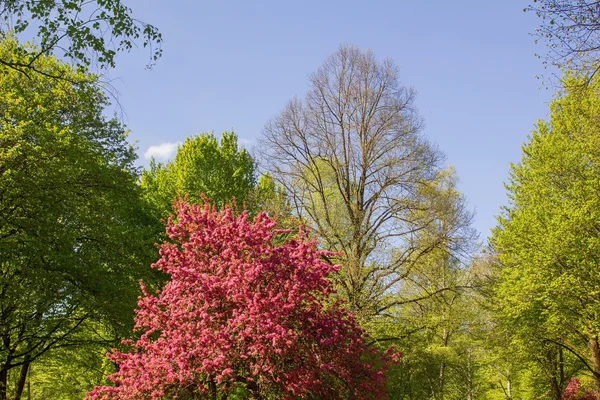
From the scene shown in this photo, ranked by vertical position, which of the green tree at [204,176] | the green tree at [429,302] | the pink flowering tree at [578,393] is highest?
the green tree at [204,176]

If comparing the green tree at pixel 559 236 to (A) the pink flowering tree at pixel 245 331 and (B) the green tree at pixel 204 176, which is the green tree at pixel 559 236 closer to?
(A) the pink flowering tree at pixel 245 331

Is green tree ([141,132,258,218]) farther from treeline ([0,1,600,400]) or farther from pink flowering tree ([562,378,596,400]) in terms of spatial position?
pink flowering tree ([562,378,596,400])

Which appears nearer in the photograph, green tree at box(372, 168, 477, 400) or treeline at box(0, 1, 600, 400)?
treeline at box(0, 1, 600, 400)

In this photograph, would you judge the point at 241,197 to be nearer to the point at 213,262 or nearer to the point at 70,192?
the point at 70,192

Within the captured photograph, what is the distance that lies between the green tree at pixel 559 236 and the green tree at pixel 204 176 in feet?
34.1

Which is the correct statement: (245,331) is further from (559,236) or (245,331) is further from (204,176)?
(204,176)

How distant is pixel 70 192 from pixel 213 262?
5716 mm

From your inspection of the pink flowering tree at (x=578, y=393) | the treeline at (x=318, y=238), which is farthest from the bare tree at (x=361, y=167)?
the pink flowering tree at (x=578, y=393)

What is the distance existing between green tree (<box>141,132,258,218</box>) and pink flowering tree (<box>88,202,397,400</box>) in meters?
10.8

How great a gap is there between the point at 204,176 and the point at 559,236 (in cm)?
1394

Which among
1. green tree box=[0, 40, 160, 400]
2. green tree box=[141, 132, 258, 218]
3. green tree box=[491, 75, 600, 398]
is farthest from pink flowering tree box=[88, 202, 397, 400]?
green tree box=[141, 132, 258, 218]

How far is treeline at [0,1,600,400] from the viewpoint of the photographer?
411 inches

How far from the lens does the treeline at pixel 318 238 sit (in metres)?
10.4

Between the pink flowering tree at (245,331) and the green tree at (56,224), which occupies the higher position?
the green tree at (56,224)
